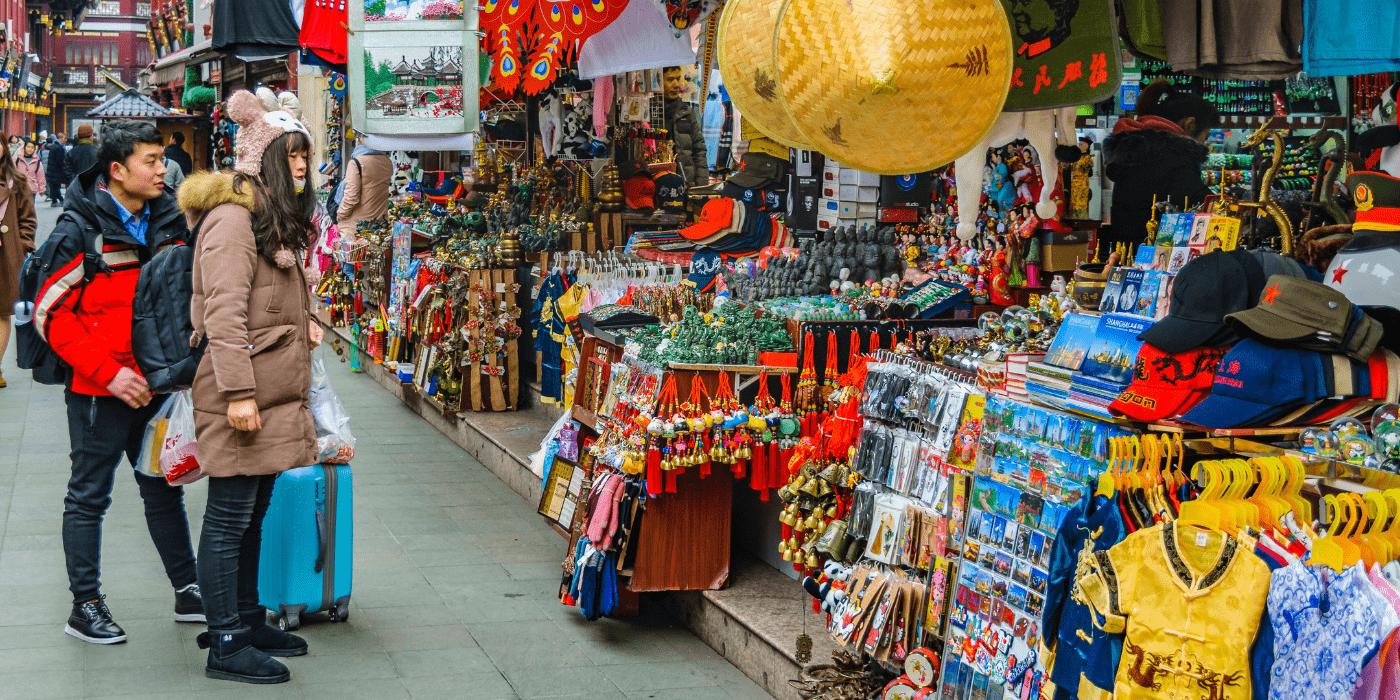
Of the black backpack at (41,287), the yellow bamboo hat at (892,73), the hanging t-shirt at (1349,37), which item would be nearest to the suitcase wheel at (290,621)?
the black backpack at (41,287)

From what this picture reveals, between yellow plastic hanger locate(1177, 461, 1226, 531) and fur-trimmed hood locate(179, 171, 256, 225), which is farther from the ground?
fur-trimmed hood locate(179, 171, 256, 225)

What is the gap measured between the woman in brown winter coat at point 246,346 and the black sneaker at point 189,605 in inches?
19.0

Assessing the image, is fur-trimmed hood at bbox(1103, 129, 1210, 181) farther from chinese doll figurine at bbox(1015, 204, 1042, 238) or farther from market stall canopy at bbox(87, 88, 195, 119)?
market stall canopy at bbox(87, 88, 195, 119)

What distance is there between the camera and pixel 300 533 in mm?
4422

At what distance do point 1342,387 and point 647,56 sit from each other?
4.82 metres

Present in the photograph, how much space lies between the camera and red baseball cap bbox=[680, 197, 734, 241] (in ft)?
23.3

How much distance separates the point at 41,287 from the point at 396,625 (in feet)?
5.52

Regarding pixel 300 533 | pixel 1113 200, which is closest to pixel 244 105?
pixel 300 533

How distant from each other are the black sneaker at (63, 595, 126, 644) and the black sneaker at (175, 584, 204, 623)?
0.79ft

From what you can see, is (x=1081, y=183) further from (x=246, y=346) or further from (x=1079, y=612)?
(x=246, y=346)

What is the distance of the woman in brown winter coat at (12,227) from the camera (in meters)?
7.16

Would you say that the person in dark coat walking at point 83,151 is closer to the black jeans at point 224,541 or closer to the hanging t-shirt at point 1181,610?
the black jeans at point 224,541

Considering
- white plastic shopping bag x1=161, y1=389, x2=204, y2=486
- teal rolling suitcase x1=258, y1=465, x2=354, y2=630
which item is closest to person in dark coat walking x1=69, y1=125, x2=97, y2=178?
teal rolling suitcase x1=258, y1=465, x2=354, y2=630

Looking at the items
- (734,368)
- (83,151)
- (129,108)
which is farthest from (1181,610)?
(129,108)
